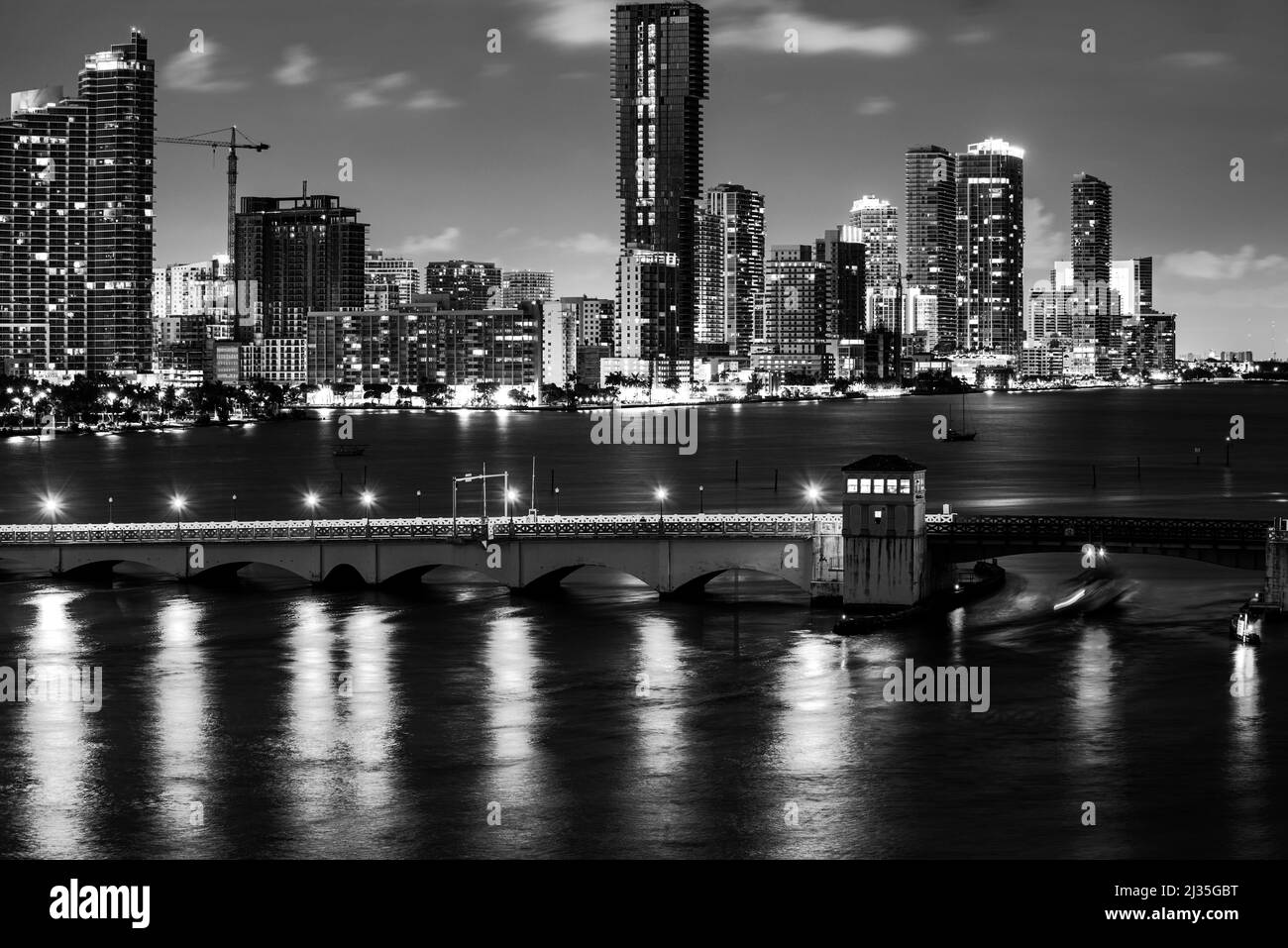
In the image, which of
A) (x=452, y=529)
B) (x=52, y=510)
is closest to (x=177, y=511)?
(x=52, y=510)

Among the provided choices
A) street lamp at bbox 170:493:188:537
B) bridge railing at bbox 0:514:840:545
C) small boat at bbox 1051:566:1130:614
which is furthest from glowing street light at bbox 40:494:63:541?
small boat at bbox 1051:566:1130:614

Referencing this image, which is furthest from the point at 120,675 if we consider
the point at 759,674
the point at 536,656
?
the point at 759,674

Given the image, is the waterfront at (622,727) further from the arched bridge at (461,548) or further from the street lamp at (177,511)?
the street lamp at (177,511)

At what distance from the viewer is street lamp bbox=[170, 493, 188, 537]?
6975 centimetres

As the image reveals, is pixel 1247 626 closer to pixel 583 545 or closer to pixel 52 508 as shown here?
pixel 583 545

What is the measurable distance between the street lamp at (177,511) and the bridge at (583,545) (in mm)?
465

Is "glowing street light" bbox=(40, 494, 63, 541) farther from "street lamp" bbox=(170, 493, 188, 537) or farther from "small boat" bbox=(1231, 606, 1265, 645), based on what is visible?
"small boat" bbox=(1231, 606, 1265, 645)

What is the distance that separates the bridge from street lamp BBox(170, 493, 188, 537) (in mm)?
465
